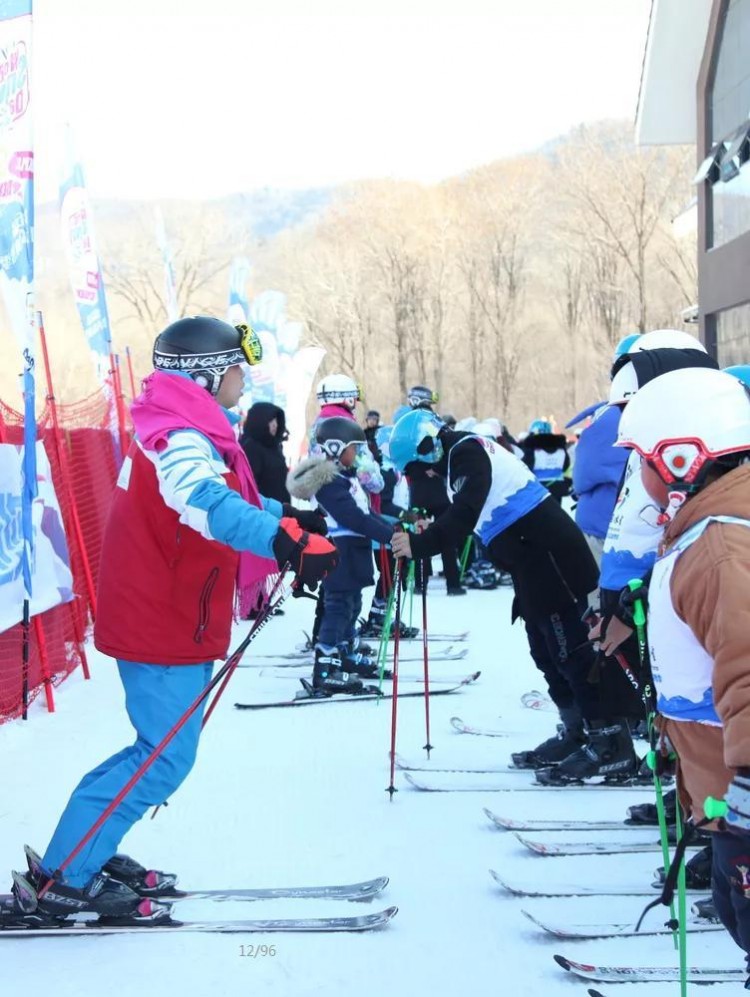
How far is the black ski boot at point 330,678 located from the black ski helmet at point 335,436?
1318 mm

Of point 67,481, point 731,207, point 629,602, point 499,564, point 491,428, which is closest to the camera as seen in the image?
point 629,602

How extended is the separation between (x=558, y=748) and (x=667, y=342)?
2141mm

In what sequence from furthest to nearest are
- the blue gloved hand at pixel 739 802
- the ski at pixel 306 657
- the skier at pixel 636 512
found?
the ski at pixel 306 657 < the skier at pixel 636 512 < the blue gloved hand at pixel 739 802

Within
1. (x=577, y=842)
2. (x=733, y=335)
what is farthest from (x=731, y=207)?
(x=577, y=842)

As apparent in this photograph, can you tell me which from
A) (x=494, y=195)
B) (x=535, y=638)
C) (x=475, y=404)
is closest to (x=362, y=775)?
(x=535, y=638)

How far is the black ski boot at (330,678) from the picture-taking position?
713 centimetres

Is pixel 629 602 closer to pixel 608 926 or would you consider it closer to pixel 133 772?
pixel 608 926

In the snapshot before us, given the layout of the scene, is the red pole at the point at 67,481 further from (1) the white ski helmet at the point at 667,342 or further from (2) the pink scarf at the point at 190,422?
(1) the white ski helmet at the point at 667,342

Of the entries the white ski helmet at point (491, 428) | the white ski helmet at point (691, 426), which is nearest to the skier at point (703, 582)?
the white ski helmet at point (691, 426)

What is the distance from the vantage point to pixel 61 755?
5.72m

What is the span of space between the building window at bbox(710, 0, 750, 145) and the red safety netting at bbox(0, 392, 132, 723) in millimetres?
9739

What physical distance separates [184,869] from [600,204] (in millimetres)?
40977

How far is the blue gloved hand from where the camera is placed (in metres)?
1.88

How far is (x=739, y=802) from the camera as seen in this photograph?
189cm
